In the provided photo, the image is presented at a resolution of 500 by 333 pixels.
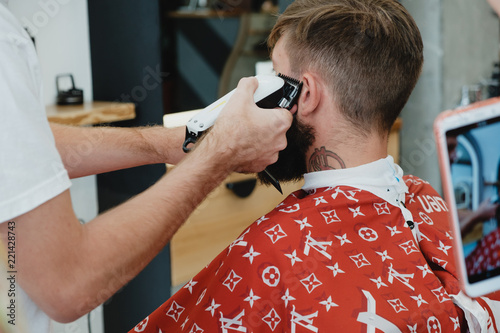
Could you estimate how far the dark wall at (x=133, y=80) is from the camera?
2461 mm

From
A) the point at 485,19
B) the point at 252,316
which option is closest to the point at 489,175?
the point at 252,316

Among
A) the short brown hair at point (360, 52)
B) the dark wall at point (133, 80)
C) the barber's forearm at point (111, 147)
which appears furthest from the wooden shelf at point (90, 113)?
the short brown hair at point (360, 52)

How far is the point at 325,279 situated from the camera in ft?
4.12

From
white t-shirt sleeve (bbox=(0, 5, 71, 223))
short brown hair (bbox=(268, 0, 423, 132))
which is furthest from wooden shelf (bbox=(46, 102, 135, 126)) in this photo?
white t-shirt sleeve (bbox=(0, 5, 71, 223))

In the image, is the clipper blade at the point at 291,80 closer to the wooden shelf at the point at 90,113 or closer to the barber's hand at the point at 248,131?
the barber's hand at the point at 248,131

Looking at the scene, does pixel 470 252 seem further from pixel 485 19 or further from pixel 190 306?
pixel 485 19

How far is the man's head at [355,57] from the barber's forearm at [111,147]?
14.4 inches

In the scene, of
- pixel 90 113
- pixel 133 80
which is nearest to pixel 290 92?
pixel 90 113

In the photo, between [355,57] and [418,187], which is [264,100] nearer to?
[355,57]

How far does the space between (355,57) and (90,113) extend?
47.7 inches

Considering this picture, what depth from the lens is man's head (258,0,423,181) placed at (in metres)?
1.45

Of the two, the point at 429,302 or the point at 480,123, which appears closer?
the point at 480,123

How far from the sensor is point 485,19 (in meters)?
4.01

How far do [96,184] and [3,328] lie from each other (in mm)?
1572
